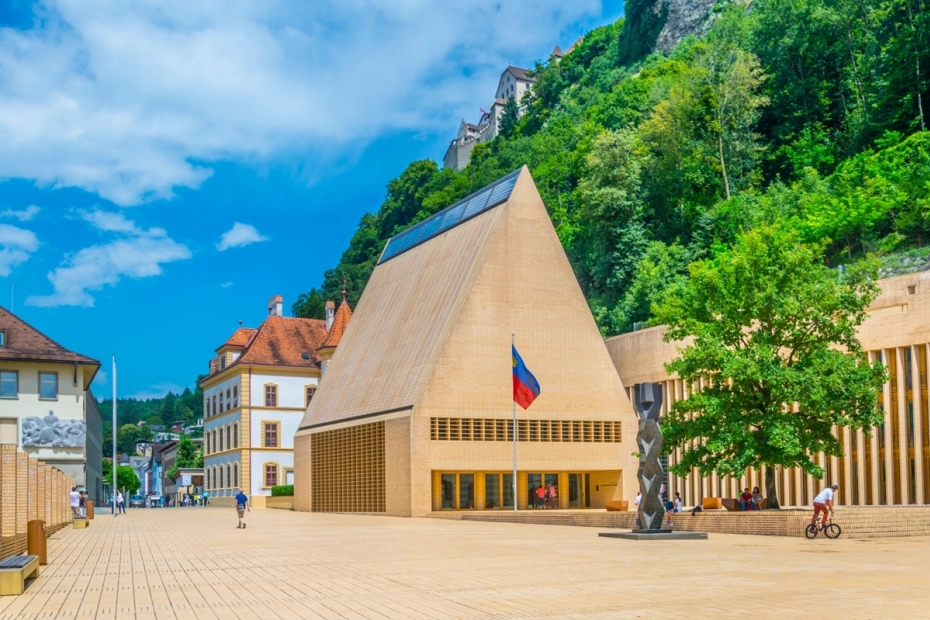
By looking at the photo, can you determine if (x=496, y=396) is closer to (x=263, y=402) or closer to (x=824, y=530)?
(x=824, y=530)

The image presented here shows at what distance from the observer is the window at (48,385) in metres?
46.0

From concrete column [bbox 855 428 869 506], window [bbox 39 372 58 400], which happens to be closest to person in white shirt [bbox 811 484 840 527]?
concrete column [bbox 855 428 869 506]

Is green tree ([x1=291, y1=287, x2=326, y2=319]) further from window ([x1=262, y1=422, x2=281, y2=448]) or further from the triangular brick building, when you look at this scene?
the triangular brick building

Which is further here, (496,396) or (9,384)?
(9,384)

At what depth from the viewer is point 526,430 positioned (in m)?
39.3

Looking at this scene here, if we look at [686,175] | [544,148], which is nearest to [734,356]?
[686,175]

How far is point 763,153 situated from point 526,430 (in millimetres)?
31525

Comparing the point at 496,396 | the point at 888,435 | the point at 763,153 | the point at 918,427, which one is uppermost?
the point at 763,153

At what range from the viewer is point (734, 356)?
2778 centimetres

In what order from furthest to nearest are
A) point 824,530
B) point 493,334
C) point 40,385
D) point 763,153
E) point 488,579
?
point 763,153
point 40,385
point 493,334
point 824,530
point 488,579

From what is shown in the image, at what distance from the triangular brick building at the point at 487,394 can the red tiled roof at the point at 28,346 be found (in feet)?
42.6

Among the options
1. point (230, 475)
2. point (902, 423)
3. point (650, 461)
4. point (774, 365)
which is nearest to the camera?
point (650, 461)

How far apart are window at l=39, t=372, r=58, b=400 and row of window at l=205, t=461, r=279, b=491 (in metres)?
20.0

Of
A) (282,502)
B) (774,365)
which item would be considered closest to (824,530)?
(774,365)
